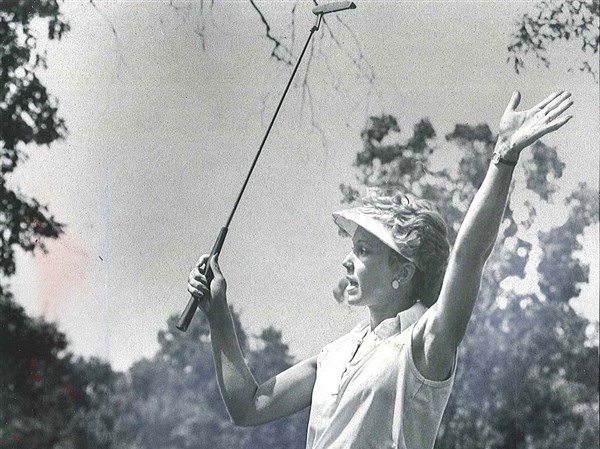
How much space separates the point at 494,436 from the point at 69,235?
2.26 m

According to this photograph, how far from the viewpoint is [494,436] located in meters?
6.77

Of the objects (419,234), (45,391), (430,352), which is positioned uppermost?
(45,391)

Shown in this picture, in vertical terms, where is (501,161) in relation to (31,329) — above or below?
below

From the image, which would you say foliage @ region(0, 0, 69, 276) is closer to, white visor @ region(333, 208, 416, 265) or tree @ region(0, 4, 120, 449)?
tree @ region(0, 4, 120, 449)

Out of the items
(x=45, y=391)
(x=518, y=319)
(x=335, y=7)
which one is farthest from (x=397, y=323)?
A: (x=45, y=391)

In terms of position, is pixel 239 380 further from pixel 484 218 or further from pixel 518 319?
pixel 518 319

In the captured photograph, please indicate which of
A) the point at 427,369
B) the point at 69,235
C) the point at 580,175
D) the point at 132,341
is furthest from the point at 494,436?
the point at 427,369

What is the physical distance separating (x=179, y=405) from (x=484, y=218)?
376cm

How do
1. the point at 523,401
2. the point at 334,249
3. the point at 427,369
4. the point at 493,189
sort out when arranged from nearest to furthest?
1. the point at 493,189
2. the point at 427,369
3. the point at 334,249
4. the point at 523,401

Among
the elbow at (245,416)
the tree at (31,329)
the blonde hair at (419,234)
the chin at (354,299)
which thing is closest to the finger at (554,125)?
the blonde hair at (419,234)

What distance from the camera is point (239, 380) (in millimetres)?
3791

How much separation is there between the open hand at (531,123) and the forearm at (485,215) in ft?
0.18

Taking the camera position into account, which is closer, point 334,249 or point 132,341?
point 334,249

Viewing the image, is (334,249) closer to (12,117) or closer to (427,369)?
(12,117)
